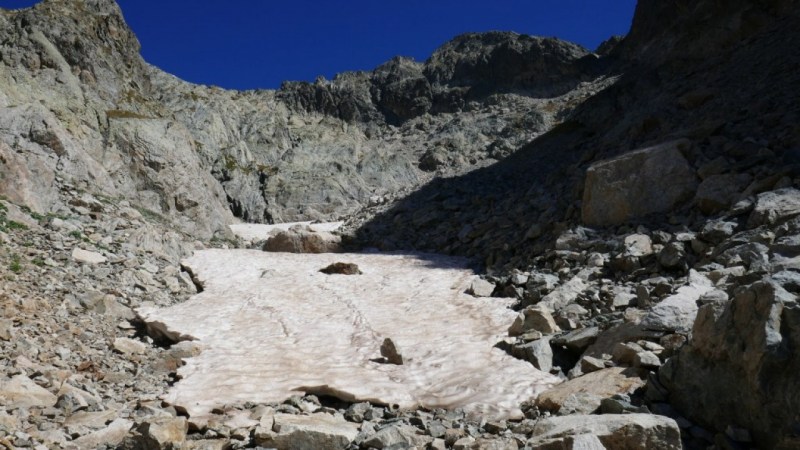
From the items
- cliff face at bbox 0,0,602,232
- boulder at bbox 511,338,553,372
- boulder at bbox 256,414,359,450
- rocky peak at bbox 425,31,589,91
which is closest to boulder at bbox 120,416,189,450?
boulder at bbox 256,414,359,450

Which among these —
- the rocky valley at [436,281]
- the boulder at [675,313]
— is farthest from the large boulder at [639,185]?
the boulder at [675,313]

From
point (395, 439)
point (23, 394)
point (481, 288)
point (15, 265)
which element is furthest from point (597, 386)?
point (15, 265)

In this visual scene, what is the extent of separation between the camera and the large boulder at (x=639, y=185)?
55.2ft

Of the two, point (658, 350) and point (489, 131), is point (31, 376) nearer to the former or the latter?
point (658, 350)

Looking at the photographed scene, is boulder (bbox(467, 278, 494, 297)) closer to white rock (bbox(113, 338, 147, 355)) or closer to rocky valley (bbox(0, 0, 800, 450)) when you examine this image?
rocky valley (bbox(0, 0, 800, 450))

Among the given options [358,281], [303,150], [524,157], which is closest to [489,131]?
[303,150]

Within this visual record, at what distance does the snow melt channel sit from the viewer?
29.0 ft

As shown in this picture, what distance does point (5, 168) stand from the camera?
17875 mm

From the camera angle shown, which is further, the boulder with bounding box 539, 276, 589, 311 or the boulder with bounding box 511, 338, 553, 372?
the boulder with bounding box 539, 276, 589, 311

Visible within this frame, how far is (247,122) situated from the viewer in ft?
262

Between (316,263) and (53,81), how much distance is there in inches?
889

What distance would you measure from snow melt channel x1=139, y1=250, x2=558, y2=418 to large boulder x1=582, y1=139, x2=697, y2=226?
5171 mm

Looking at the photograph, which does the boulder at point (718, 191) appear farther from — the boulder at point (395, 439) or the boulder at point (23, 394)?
the boulder at point (23, 394)

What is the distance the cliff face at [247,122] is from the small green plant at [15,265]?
5816mm
